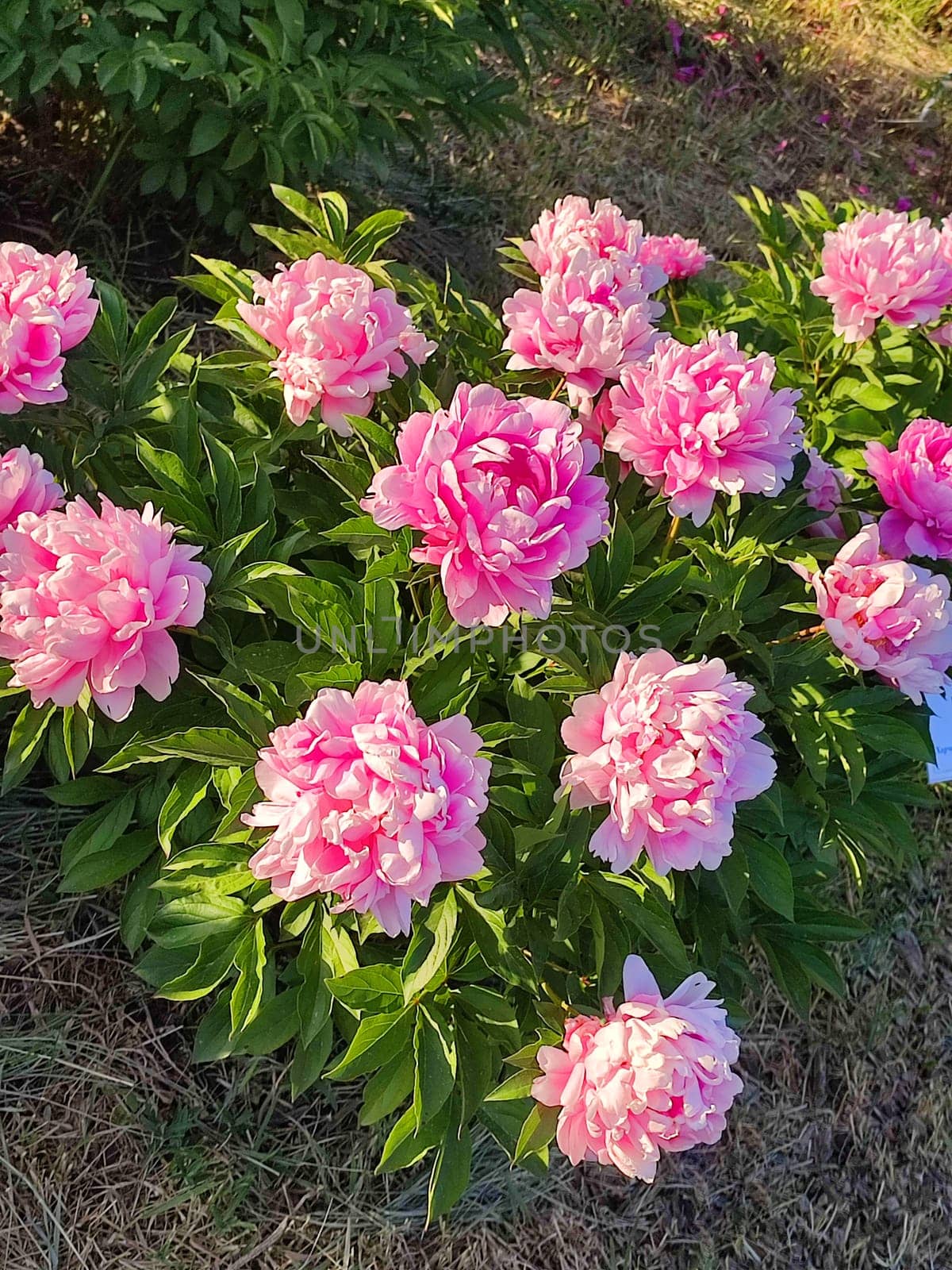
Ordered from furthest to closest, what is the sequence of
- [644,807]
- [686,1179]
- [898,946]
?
[898,946] → [686,1179] → [644,807]

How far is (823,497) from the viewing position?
1.52 m

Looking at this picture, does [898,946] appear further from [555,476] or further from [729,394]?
[555,476]

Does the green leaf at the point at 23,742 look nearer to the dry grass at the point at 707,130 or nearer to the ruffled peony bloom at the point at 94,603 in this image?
the ruffled peony bloom at the point at 94,603

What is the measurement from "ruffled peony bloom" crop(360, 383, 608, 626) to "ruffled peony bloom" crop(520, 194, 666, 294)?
0.45m

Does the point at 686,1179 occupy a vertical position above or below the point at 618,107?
below

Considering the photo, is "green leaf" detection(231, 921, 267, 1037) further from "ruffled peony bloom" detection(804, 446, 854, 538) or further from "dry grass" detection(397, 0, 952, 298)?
"dry grass" detection(397, 0, 952, 298)

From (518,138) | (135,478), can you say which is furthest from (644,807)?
(518,138)

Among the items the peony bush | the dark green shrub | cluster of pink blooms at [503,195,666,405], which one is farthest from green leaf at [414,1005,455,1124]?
the dark green shrub

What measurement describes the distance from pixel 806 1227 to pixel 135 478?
5.37 ft

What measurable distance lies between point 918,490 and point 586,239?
0.55 m

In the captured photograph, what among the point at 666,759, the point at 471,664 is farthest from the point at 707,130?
the point at 666,759

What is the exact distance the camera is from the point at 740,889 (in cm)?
122

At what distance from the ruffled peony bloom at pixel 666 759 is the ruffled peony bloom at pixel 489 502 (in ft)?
0.41

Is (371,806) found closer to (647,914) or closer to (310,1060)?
(647,914)
